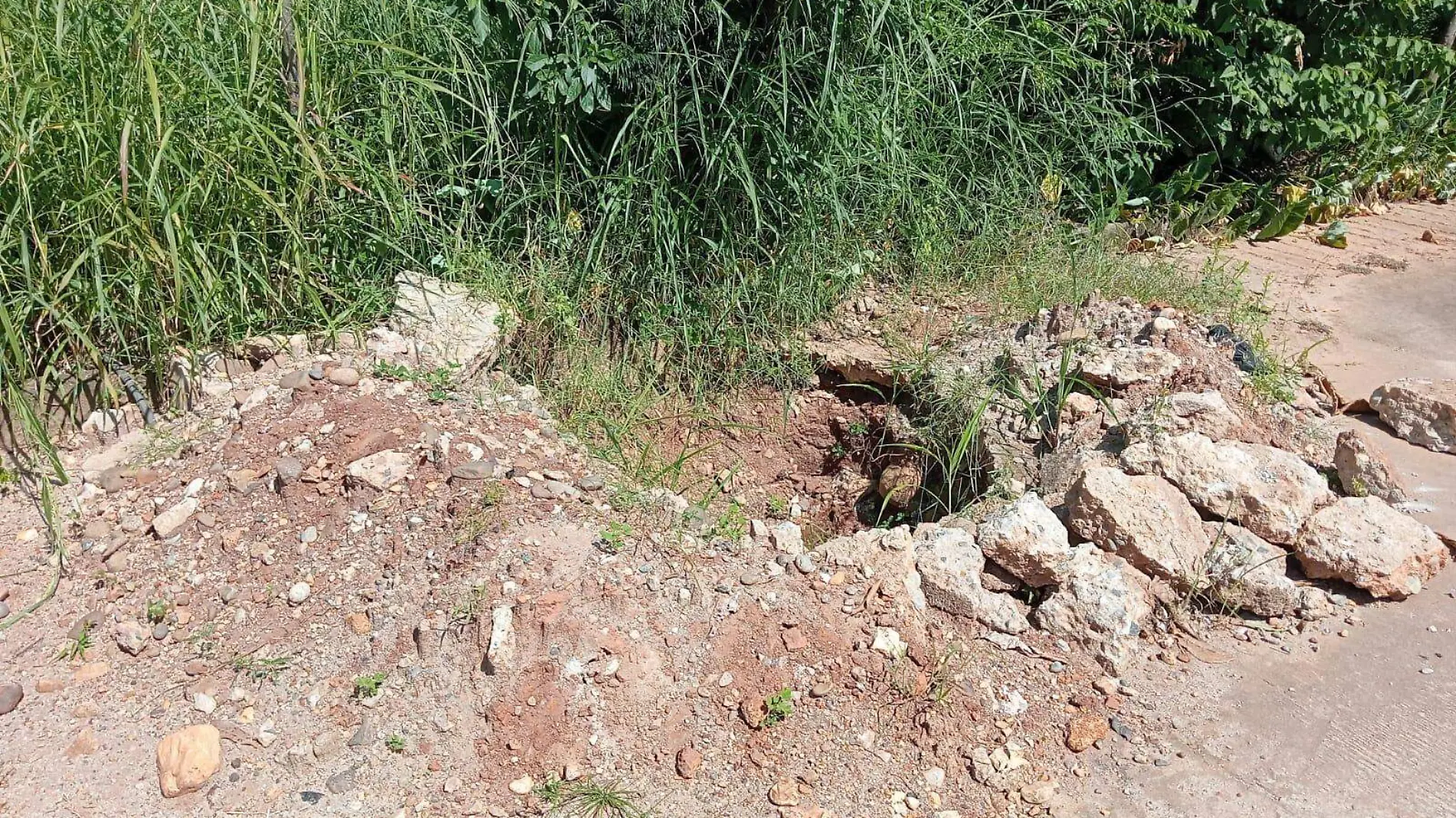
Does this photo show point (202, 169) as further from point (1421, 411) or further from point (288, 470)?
point (1421, 411)

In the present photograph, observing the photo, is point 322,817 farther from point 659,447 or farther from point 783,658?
point 659,447

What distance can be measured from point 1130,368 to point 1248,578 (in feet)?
2.72

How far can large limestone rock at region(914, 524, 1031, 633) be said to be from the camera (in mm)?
2941

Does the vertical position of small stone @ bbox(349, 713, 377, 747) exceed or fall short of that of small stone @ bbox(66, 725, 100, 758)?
it exceeds it

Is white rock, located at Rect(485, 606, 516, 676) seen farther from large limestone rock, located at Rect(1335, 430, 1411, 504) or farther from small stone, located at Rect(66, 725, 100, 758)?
large limestone rock, located at Rect(1335, 430, 1411, 504)

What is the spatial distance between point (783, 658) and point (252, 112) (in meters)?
2.32

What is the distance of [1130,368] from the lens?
357cm

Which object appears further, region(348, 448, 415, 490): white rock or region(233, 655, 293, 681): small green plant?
A: region(348, 448, 415, 490): white rock

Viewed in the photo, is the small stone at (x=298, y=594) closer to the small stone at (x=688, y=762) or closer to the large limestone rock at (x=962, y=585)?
the small stone at (x=688, y=762)

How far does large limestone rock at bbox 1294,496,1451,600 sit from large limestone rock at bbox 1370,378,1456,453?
0.69 m

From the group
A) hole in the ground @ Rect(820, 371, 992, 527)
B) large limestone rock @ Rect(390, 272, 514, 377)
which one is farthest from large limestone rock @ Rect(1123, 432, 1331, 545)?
large limestone rock @ Rect(390, 272, 514, 377)

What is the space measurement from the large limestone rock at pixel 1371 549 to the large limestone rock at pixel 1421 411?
0.69 m

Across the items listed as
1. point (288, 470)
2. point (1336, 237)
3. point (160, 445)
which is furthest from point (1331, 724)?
point (1336, 237)

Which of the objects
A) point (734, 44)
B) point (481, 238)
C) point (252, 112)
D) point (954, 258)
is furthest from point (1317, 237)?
point (252, 112)
